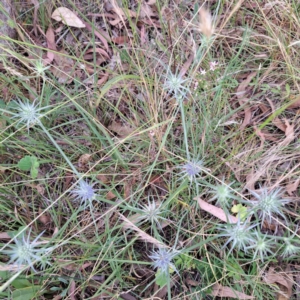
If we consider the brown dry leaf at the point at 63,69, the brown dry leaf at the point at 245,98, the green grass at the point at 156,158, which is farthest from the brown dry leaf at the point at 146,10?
the brown dry leaf at the point at 245,98

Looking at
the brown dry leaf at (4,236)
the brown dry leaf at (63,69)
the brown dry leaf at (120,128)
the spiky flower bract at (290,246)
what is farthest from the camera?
the brown dry leaf at (63,69)

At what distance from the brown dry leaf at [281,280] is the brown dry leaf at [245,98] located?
56cm

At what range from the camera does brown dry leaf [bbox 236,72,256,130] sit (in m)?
1.52

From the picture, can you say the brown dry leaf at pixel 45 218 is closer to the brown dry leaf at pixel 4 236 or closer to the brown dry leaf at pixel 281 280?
the brown dry leaf at pixel 4 236

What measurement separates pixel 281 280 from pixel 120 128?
85cm

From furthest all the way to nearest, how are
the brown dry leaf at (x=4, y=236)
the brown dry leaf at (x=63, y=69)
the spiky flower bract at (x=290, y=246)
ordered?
1. the brown dry leaf at (x=63, y=69)
2. the brown dry leaf at (x=4, y=236)
3. the spiky flower bract at (x=290, y=246)

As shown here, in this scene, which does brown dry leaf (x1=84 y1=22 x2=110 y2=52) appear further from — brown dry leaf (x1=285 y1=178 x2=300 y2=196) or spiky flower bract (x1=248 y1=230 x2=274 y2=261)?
spiky flower bract (x1=248 y1=230 x2=274 y2=261)

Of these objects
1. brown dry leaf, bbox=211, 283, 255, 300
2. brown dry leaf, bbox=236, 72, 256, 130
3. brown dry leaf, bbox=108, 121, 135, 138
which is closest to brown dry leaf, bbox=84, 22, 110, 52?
brown dry leaf, bbox=108, 121, 135, 138

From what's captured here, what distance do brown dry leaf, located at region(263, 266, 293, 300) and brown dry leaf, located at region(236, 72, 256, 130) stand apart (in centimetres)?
56

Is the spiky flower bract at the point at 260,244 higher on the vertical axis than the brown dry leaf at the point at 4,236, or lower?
higher

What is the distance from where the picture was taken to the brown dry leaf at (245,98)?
59.9 inches

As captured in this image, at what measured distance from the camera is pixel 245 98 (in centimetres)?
156

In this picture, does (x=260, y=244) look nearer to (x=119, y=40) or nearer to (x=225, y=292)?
(x=225, y=292)

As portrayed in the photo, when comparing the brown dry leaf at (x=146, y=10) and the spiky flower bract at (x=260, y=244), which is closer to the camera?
the spiky flower bract at (x=260, y=244)
